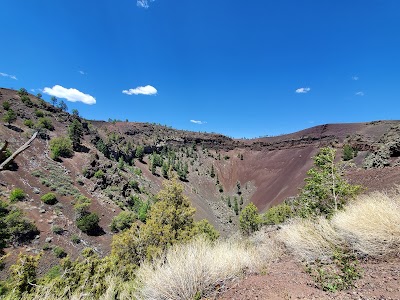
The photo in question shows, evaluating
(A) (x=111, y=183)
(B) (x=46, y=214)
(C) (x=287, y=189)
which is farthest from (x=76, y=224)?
(C) (x=287, y=189)

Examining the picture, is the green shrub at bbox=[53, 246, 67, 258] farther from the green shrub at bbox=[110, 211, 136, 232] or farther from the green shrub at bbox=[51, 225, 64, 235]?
the green shrub at bbox=[110, 211, 136, 232]

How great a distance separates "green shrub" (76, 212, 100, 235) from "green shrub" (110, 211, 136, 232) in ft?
7.86

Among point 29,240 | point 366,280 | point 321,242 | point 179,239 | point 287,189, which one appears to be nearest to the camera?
point 366,280

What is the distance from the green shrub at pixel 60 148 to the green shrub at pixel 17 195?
12.0 meters

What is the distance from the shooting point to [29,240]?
2506 cm

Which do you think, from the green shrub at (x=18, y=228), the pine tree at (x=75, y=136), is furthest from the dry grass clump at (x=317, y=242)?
the pine tree at (x=75, y=136)

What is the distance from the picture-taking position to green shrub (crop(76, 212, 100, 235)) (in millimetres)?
29734

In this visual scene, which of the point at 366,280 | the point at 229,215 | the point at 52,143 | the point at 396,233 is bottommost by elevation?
the point at 229,215

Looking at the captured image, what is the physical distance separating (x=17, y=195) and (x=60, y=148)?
14782 millimetres

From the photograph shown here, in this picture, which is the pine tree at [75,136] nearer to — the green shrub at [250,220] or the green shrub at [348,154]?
the green shrub at [250,220]

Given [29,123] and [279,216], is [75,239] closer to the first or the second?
[279,216]

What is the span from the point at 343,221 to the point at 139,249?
445 inches

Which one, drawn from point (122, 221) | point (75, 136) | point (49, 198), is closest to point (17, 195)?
point (49, 198)

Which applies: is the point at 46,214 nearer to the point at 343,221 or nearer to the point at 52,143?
the point at 52,143
